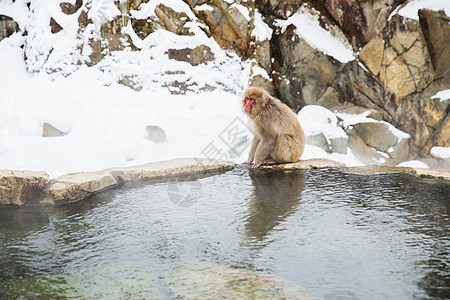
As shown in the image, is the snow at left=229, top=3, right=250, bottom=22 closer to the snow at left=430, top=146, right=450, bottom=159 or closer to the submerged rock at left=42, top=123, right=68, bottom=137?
the submerged rock at left=42, top=123, right=68, bottom=137

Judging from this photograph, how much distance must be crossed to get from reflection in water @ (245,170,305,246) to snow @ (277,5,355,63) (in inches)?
211

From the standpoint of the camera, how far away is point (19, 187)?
9.20 ft

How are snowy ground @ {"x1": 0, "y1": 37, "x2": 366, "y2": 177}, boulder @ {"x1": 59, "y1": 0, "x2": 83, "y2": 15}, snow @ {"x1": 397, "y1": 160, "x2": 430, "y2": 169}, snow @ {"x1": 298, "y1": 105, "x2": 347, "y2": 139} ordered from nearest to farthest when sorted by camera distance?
snowy ground @ {"x1": 0, "y1": 37, "x2": 366, "y2": 177} < boulder @ {"x1": 59, "y1": 0, "x2": 83, "y2": 15} < snow @ {"x1": 298, "y1": 105, "x2": 347, "y2": 139} < snow @ {"x1": 397, "y1": 160, "x2": 430, "y2": 169}

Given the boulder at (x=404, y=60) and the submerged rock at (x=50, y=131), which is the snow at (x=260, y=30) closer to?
the boulder at (x=404, y=60)

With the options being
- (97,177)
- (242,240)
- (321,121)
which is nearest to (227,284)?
(242,240)

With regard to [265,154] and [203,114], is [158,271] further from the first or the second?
[203,114]

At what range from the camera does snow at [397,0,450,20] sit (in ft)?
23.9

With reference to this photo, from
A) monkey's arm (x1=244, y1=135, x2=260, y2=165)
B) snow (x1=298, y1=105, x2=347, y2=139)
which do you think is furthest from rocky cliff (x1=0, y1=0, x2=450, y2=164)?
monkey's arm (x1=244, y1=135, x2=260, y2=165)

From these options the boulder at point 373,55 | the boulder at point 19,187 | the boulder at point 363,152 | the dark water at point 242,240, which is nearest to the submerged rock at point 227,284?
the dark water at point 242,240

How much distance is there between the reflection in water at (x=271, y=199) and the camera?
2.20 m

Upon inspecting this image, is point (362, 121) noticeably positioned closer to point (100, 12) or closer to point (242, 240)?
point (100, 12)

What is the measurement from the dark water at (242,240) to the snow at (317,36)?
5679 millimetres

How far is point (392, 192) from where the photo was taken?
2.86 m

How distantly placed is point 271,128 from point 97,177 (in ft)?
6.48
